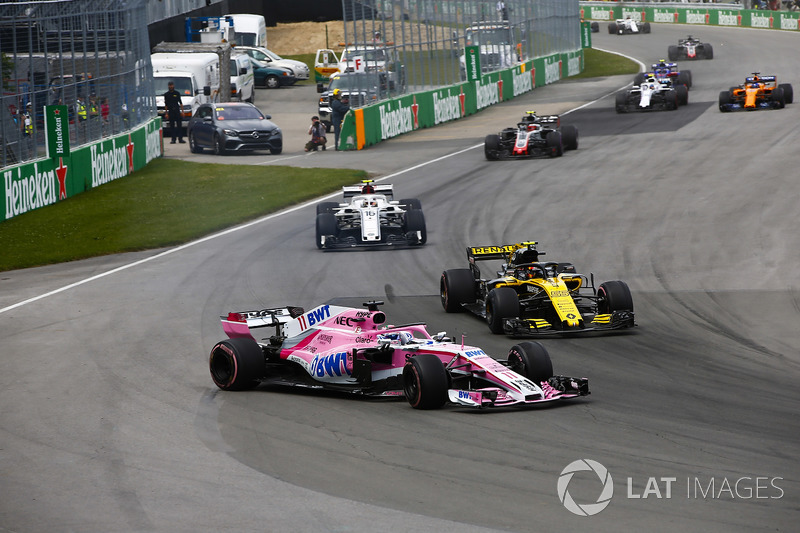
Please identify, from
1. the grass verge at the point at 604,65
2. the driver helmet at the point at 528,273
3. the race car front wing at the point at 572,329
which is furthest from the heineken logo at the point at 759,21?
the race car front wing at the point at 572,329

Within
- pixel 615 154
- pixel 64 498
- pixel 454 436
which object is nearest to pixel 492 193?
pixel 615 154

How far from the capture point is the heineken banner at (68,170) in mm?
25656

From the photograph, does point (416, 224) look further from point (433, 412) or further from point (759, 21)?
point (759, 21)

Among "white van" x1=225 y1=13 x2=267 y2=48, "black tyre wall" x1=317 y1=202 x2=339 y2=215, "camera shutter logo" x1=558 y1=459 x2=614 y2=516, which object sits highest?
"white van" x1=225 y1=13 x2=267 y2=48

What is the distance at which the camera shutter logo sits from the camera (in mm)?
8133

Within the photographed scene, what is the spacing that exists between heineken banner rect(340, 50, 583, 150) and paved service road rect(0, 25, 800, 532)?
10545mm

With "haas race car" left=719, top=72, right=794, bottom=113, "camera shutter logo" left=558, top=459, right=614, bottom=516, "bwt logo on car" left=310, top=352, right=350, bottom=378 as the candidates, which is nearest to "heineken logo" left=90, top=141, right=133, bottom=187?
"bwt logo on car" left=310, top=352, right=350, bottom=378

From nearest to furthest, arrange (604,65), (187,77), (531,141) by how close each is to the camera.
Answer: (531,141) < (187,77) < (604,65)

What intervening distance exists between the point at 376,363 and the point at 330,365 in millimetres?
560

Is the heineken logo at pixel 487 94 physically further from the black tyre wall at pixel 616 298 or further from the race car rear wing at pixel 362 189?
the black tyre wall at pixel 616 298

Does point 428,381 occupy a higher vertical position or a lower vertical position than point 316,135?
lower

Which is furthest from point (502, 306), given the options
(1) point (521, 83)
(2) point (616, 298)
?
(1) point (521, 83)

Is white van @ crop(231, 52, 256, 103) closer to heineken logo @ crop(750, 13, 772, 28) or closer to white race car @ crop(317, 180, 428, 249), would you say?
white race car @ crop(317, 180, 428, 249)

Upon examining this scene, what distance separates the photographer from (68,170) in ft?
93.4
